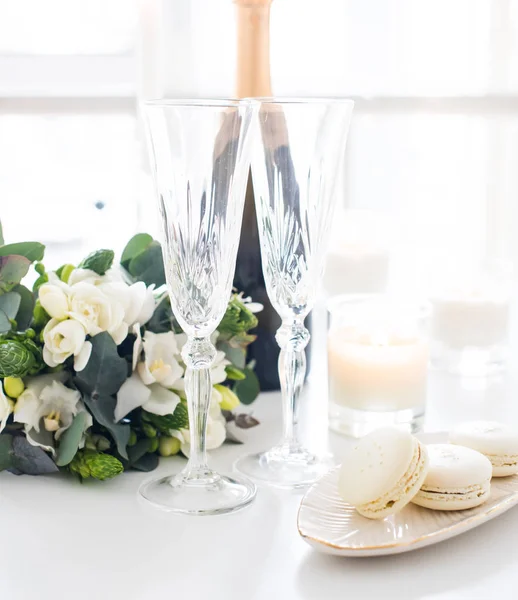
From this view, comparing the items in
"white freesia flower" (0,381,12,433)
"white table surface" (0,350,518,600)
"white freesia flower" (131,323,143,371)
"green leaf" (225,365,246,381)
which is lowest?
"white table surface" (0,350,518,600)

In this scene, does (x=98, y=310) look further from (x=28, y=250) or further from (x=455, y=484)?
(x=455, y=484)

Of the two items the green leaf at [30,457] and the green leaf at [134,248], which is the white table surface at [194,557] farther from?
the green leaf at [134,248]

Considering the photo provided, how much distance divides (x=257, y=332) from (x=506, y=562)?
20.9 inches

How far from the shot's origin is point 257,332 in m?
1.17

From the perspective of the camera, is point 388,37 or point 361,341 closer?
point 361,341

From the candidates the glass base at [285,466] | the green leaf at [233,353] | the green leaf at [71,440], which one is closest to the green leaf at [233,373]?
the green leaf at [233,353]

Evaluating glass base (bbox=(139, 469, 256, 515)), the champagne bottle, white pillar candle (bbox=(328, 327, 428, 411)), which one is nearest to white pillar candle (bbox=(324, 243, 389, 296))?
the champagne bottle

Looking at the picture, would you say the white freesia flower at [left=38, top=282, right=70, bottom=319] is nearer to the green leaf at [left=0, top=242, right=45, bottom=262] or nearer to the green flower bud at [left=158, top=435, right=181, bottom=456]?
the green leaf at [left=0, top=242, right=45, bottom=262]

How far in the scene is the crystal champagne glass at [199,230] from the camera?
28.8 inches

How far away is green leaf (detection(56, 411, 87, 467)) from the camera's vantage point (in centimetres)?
84

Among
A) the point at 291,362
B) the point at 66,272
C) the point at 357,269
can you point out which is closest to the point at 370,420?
the point at 291,362

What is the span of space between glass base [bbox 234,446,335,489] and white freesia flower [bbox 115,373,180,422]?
94mm

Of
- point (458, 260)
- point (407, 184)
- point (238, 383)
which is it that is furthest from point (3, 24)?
point (238, 383)

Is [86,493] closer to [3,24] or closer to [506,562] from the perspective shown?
[506,562]
